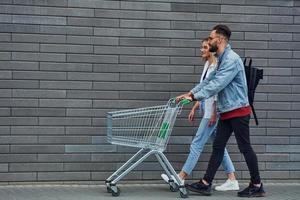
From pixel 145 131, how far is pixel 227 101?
0.99 m

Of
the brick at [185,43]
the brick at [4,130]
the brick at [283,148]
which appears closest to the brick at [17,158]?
the brick at [4,130]

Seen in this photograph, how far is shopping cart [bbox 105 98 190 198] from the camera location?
6969mm

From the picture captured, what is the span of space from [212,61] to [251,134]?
4.11 ft

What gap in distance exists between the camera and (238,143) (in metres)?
7.15

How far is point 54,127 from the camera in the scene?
758 cm

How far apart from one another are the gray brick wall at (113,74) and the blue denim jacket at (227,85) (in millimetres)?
875

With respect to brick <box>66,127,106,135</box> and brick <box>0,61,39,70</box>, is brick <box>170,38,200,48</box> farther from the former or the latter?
brick <box>0,61,39,70</box>

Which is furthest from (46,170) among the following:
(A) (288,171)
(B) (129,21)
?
(A) (288,171)

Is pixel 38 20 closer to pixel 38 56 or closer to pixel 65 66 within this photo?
pixel 38 56

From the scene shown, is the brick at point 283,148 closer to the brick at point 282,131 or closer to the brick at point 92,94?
the brick at point 282,131

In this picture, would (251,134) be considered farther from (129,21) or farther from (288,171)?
(129,21)

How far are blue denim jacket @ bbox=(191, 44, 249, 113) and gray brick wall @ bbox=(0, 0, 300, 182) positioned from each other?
87cm

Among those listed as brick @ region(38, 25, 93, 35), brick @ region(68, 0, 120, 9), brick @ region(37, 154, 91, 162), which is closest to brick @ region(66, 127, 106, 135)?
brick @ region(37, 154, 91, 162)

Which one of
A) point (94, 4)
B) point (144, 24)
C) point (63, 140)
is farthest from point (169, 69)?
point (63, 140)
